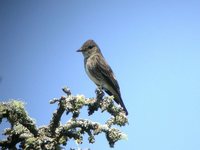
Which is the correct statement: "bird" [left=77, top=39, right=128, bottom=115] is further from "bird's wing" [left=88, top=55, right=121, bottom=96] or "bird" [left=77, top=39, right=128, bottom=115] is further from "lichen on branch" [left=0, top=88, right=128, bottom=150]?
"lichen on branch" [left=0, top=88, right=128, bottom=150]

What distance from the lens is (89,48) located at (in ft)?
35.4

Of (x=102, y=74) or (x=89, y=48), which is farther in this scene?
(x=89, y=48)

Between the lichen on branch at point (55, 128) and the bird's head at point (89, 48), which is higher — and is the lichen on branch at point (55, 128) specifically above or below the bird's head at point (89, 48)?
below

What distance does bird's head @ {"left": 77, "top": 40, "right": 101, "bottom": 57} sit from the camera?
1070 cm

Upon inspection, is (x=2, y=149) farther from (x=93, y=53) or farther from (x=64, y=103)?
(x=93, y=53)

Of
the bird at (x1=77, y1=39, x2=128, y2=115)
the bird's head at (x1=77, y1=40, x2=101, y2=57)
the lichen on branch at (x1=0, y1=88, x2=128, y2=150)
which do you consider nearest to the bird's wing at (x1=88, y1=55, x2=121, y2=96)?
the bird at (x1=77, y1=39, x2=128, y2=115)

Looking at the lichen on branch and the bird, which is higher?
the bird

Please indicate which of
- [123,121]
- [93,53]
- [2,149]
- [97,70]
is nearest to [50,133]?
[2,149]

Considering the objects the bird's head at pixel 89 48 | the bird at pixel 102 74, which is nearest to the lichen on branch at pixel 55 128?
the bird at pixel 102 74

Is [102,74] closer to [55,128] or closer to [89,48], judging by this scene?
[89,48]

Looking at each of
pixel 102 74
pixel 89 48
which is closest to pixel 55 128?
pixel 102 74

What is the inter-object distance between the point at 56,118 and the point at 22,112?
498mm

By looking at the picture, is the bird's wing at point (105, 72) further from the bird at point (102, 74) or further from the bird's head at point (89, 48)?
the bird's head at point (89, 48)

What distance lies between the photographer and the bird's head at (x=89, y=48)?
10.7 meters
